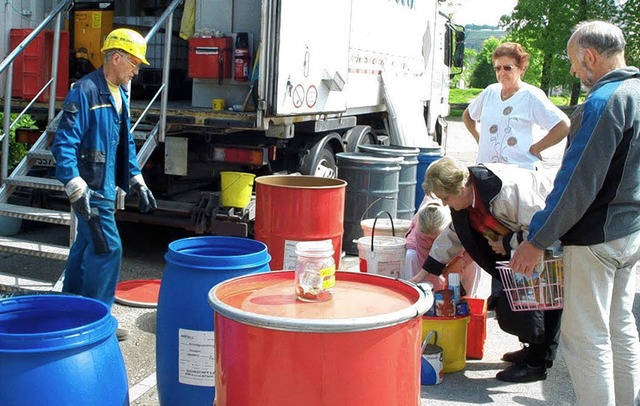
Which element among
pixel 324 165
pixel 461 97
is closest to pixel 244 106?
pixel 324 165

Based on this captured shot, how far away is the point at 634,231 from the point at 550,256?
50 cm

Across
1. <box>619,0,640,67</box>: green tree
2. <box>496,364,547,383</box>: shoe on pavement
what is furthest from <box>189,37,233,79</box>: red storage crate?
<box>619,0,640,67</box>: green tree

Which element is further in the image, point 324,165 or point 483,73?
point 483,73

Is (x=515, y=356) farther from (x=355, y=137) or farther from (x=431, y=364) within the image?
(x=355, y=137)

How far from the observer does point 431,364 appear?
14.5 feet

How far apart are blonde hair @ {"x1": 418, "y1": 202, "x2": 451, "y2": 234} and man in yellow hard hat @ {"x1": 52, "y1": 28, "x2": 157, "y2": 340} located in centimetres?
195

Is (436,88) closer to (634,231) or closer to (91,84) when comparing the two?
(91,84)

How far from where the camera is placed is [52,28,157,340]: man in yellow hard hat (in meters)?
4.67

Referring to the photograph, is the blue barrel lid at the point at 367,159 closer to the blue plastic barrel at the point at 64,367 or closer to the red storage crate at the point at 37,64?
the red storage crate at the point at 37,64

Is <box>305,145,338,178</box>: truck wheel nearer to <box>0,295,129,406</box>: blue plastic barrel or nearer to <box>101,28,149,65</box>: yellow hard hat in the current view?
<box>101,28,149,65</box>: yellow hard hat

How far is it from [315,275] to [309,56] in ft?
13.9

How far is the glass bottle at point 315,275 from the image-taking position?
2.76 meters

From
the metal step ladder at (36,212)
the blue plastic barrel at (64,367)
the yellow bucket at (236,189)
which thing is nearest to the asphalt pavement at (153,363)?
the metal step ladder at (36,212)

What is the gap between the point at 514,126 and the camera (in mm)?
5328
